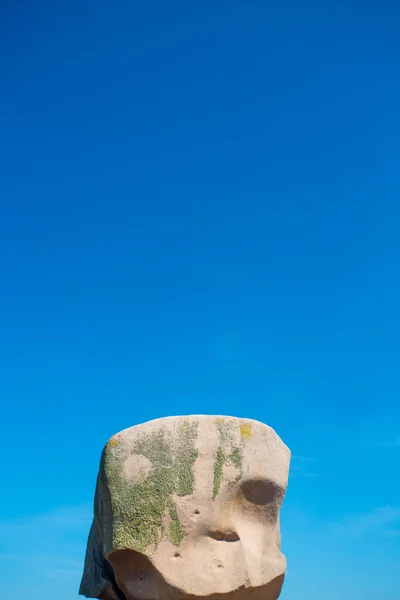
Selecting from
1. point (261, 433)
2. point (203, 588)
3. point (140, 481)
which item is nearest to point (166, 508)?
point (140, 481)

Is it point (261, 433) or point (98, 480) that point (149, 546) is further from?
point (261, 433)

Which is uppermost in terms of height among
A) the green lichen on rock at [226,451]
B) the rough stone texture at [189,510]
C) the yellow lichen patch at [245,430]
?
the yellow lichen patch at [245,430]

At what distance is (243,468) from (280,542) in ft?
6.95

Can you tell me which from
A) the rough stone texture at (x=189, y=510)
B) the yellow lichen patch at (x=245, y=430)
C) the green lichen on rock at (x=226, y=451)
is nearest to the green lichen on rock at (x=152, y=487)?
the rough stone texture at (x=189, y=510)

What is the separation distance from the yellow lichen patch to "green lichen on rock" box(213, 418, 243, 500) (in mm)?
199

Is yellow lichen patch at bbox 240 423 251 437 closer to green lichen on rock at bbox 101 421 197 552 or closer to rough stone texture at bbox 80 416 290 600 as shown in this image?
rough stone texture at bbox 80 416 290 600

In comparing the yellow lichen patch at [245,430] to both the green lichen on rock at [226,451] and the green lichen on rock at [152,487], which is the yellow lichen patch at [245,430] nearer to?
the green lichen on rock at [226,451]

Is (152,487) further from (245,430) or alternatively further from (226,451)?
(245,430)

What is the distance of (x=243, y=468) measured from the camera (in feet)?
45.1

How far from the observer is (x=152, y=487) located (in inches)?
519

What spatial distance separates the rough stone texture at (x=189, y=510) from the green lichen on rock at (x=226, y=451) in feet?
0.06

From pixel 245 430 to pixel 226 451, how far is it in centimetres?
61

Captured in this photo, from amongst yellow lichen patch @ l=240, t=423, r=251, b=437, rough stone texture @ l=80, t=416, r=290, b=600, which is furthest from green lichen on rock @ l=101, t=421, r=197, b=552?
yellow lichen patch @ l=240, t=423, r=251, b=437

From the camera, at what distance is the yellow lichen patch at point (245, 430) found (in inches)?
549
